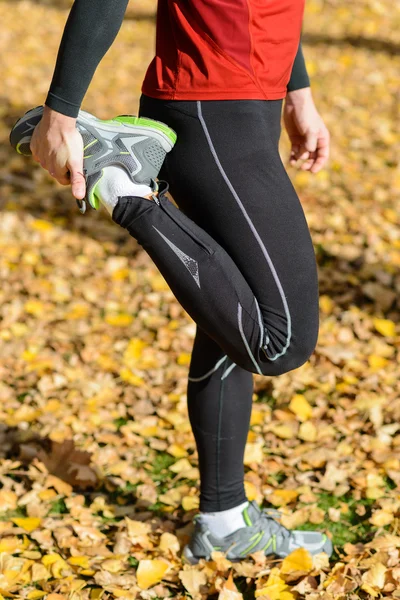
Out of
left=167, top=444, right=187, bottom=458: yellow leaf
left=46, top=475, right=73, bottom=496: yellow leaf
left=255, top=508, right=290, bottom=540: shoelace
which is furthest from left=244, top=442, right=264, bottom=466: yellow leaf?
left=46, top=475, right=73, bottom=496: yellow leaf

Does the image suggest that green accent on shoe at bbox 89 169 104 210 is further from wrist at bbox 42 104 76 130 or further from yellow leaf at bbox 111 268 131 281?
yellow leaf at bbox 111 268 131 281

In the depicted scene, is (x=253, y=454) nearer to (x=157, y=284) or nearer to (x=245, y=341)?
(x=245, y=341)

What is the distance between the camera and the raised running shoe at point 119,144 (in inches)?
68.7

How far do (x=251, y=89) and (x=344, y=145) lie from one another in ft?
13.3

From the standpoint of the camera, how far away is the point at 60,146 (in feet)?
5.56

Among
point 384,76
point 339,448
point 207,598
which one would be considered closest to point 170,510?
point 207,598

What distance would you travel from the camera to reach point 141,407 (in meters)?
3.12

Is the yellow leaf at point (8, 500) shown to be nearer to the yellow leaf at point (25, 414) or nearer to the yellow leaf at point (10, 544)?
the yellow leaf at point (10, 544)

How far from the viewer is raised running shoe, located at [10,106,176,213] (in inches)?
68.7

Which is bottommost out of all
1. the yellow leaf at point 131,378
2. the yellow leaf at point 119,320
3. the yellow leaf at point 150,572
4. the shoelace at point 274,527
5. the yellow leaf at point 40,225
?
the yellow leaf at point 40,225

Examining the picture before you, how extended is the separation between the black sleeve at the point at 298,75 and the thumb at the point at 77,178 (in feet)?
2.63

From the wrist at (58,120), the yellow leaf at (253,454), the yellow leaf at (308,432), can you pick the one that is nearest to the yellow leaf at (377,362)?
the yellow leaf at (308,432)

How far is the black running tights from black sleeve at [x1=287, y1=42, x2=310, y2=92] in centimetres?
39

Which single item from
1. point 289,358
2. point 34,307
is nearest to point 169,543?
point 289,358
